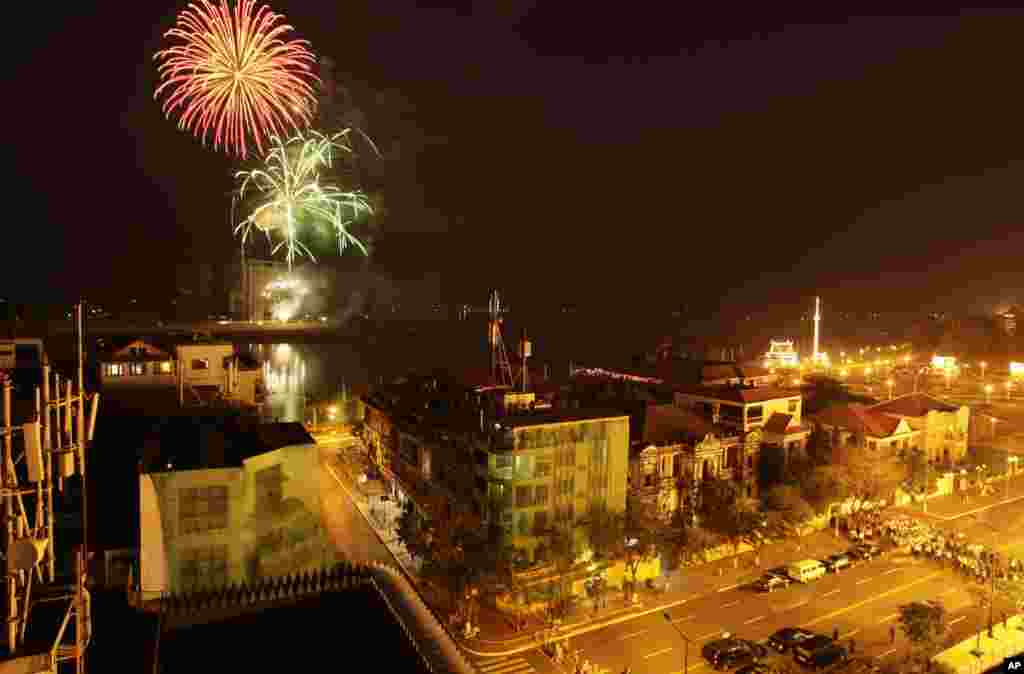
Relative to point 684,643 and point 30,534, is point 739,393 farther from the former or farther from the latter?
point 30,534

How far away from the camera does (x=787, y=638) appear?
20422mm

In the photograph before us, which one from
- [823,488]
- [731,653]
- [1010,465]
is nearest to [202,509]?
[731,653]

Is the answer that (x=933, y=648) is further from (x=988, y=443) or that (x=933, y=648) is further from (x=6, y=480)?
(x=988, y=443)

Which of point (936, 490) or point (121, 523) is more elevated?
point (121, 523)

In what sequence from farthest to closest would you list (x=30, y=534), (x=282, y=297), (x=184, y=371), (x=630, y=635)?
(x=282, y=297) < (x=184, y=371) < (x=630, y=635) < (x=30, y=534)

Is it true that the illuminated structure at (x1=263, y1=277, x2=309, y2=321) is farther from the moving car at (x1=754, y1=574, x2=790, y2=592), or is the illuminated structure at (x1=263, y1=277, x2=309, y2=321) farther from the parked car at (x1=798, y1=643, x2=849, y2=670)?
the parked car at (x1=798, y1=643, x2=849, y2=670)

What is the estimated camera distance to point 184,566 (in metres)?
16.7

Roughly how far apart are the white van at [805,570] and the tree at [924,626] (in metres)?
5.60

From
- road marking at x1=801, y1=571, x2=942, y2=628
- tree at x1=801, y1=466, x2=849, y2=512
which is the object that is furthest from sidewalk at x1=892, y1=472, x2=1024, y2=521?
road marking at x1=801, y1=571, x2=942, y2=628

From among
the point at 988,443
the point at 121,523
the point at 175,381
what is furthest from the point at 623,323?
the point at 121,523

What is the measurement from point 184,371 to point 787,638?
30.0 meters

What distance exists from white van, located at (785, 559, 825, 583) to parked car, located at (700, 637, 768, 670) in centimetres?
610

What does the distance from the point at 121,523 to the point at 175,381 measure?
19050 millimetres

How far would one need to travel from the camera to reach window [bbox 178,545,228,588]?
657 inches
